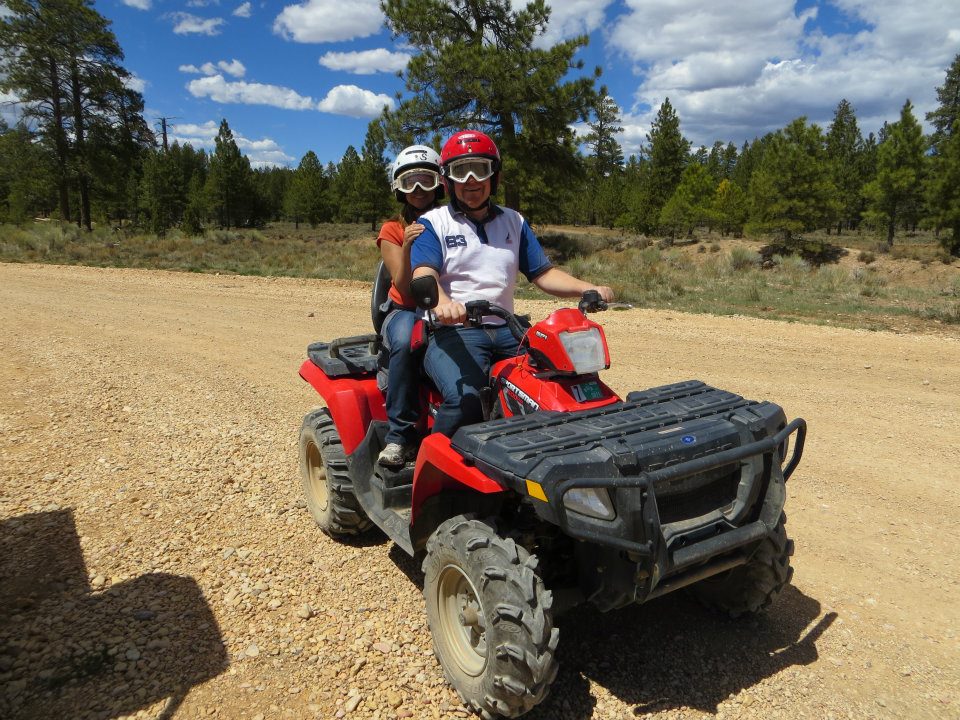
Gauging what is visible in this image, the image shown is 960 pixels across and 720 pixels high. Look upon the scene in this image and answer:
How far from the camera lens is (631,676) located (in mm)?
3086

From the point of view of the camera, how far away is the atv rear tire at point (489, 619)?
2451 mm

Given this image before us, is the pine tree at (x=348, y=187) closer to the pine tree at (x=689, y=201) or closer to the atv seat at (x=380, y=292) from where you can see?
the pine tree at (x=689, y=201)

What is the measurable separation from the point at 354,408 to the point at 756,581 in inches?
97.3

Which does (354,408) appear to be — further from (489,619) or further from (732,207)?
(732,207)

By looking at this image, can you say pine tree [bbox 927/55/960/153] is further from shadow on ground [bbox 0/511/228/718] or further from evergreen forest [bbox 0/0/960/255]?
shadow on ground [bbox 0/511/228/718]

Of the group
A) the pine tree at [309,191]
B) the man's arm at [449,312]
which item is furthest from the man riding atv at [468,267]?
the pine tree at [309,191]

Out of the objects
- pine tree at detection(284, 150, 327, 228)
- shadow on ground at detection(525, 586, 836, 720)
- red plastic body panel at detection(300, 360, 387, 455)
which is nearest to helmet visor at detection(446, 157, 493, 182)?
red plastic body panel at detection(300, 360, 387, 455)

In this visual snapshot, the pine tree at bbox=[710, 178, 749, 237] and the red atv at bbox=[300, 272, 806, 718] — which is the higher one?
the pine tree at bbox=[710, 178, 749, 237]

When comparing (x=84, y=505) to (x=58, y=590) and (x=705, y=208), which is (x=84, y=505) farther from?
(x=705, y=208)

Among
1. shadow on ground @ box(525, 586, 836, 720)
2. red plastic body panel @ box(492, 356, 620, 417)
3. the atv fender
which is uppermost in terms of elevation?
red plastic body panel @ box(492, 356, 620, 417)

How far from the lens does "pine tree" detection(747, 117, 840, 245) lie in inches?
1467

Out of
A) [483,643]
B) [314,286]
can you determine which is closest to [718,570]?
[483,643]

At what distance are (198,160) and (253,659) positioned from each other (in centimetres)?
8191

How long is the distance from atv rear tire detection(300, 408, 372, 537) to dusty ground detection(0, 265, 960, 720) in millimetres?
173
